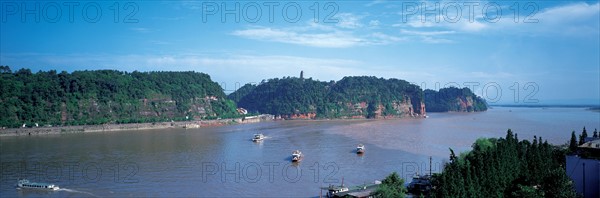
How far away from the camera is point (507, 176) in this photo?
1478 centimetres

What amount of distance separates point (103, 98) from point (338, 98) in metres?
47.3

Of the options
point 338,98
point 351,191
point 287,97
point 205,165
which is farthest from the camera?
point 338,98

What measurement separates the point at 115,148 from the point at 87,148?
→ 210cm

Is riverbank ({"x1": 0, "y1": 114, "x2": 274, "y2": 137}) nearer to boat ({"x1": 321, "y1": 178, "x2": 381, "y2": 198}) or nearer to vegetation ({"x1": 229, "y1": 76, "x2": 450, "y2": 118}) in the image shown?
vegetation ({"x1": 229, "y1": 76, "x2": 450, "y2": 118})

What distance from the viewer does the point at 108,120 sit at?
56.2 meters

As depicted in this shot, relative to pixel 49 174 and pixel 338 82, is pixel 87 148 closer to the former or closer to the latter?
pixel 49 174

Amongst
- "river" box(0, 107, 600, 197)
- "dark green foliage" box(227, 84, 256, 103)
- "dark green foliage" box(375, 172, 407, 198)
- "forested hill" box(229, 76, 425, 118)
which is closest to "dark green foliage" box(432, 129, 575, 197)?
"dark green foliage" box(375, 172, 407, 198)

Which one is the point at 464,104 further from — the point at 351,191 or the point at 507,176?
the point at 507,176

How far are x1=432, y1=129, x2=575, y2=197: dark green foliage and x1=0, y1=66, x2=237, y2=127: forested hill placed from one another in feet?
159

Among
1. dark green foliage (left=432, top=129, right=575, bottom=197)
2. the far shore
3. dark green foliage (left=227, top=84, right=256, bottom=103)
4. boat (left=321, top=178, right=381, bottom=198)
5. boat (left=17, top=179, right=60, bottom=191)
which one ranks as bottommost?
boat (left=17, top=179, right=60, bottom=191)

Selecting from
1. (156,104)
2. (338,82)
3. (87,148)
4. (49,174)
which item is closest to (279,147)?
(87,148)

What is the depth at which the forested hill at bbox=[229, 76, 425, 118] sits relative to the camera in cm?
8912

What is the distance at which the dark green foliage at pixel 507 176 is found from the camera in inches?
500

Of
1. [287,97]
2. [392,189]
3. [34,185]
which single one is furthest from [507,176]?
[287,97]
